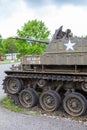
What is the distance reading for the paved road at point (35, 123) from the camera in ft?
27.9

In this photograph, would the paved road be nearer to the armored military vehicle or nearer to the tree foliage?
the armored military vehicle

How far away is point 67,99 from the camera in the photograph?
9922 mm

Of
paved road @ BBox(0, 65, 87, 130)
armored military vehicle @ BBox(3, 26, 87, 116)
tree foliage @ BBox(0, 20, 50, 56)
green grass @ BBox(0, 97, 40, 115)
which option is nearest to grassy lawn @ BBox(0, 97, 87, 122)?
green grass @ BBox(0, 97, 40, 115)

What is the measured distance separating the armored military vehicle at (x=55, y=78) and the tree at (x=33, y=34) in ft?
69.0

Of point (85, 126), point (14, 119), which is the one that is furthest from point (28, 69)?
point (85, 126)

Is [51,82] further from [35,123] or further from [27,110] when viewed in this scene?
[35,123]

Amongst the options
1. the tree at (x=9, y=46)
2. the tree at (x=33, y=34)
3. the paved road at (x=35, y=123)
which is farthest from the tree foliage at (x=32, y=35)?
the tree at (x=9, y=46)

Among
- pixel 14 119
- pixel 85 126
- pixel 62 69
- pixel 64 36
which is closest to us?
pixel 85 126

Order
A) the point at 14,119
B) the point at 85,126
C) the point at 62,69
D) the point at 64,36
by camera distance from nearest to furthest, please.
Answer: the point at 85,126, the point at 14,119, the point at 62,69, the point at 64,36

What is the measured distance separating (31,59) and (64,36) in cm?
152

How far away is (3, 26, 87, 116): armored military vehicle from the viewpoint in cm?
971

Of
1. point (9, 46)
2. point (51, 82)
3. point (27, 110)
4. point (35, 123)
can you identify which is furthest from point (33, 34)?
point (9, 46)

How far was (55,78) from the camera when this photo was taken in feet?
32.7

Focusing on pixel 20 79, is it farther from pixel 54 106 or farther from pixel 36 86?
pixel 54 106
